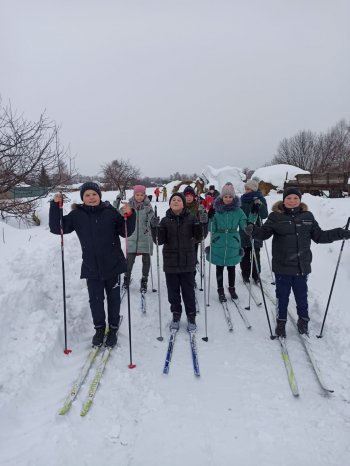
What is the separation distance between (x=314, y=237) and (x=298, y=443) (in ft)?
8.82

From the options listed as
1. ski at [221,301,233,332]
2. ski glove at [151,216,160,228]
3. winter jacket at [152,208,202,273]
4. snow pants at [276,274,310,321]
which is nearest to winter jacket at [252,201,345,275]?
snow pants at [276,274,310,321]

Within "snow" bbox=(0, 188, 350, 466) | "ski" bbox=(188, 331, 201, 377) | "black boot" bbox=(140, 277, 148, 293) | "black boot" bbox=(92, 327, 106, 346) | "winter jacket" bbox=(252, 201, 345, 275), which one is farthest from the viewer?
"black boot" bbox=(140, 277, 148, 293)

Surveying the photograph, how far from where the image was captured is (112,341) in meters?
4.11

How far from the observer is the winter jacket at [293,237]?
14.0 feet

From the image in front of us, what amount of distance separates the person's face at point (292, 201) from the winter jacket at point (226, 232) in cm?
136

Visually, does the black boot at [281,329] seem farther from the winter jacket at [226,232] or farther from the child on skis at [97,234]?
the child on skis at [97,234]

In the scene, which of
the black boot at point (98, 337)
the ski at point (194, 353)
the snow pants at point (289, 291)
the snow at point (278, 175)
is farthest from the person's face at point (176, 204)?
the snow at point (278, 175)

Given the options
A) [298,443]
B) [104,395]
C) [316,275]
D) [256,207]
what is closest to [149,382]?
[104,395]

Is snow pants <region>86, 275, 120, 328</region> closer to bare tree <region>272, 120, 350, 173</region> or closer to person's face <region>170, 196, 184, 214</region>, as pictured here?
person's face <region>170, 196, 184, 214</region>

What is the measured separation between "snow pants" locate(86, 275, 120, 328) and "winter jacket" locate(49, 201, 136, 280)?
5.3 inches

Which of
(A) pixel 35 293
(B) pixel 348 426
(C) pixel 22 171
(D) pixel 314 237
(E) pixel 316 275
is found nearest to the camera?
(B) pixel 348 426

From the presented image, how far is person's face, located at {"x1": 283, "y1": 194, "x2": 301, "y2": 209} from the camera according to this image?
4.28 metres

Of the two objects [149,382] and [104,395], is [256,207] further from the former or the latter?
[104,395]

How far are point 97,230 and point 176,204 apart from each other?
1309mm
